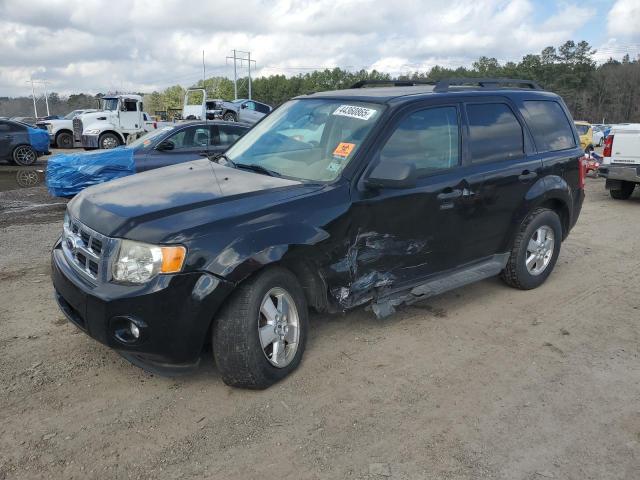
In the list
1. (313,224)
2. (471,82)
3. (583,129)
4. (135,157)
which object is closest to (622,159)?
(471,82)

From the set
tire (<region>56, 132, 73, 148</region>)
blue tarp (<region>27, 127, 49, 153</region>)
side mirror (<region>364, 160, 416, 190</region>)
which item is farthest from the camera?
tire (<region>56, 132, 73, 148</region>)

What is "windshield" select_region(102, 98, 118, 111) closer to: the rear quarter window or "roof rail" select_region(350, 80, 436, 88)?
"roof rail" select_region(350, 80, 436, 88)

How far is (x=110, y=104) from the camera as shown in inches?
906

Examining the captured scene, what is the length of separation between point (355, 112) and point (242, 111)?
2638cm

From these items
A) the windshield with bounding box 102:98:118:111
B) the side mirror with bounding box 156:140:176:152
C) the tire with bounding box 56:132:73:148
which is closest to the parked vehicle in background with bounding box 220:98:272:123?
the windshield with bounding box 102:98:118:111

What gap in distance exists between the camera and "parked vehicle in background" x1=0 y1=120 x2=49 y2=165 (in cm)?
1650

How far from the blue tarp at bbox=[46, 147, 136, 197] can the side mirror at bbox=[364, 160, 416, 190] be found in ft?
22.3

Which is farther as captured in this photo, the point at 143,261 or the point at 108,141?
the point at 108,141

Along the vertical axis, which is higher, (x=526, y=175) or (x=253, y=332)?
(x=526, y=175)

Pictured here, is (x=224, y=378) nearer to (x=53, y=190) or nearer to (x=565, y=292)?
(x=565, y=292)

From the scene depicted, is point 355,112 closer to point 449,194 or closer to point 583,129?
point 449,194

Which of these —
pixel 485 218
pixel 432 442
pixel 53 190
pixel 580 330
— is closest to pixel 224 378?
pixel 432 442

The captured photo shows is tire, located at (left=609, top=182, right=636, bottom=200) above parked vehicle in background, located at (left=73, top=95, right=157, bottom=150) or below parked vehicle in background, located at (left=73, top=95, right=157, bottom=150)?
below

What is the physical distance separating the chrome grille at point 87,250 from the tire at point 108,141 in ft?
62.0
